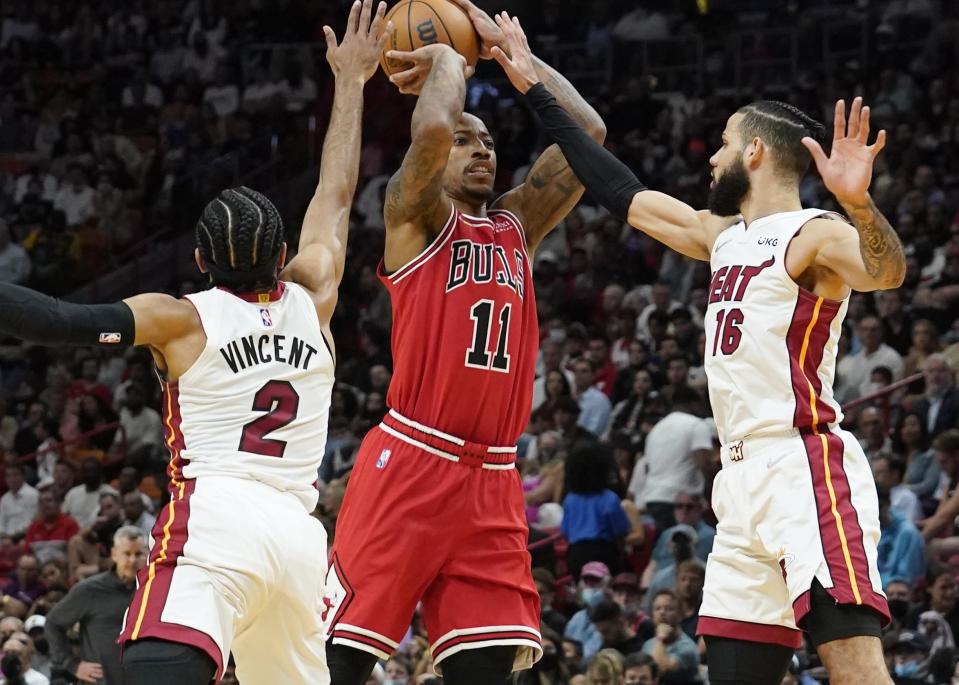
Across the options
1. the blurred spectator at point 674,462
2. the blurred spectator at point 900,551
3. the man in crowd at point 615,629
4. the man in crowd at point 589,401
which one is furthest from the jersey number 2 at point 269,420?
the man in crowd at point 589,401

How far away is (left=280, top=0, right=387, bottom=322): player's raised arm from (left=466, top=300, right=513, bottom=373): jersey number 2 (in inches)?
25.2

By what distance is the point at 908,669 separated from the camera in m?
9.21

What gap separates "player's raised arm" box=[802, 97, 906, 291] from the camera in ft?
16.8

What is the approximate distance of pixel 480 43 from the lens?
→ 22.1 ft

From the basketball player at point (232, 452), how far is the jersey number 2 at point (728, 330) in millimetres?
1394

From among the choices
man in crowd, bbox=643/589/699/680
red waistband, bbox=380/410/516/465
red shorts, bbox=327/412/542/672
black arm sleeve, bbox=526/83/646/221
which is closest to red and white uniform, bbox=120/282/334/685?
red shorts, bbox=327/412/542/672

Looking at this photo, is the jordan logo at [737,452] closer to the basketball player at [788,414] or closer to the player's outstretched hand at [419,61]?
the basketball player at [788,414]

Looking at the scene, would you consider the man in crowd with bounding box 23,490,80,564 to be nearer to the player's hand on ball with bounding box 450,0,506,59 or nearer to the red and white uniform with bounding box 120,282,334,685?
the player's hand on ball with bounding box 450,0,506,59

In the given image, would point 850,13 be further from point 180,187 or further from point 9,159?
point 9,159

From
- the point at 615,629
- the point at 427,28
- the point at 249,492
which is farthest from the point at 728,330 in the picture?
the point at 615,629

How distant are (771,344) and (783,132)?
0.84 m

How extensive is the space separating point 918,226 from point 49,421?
9.18 m

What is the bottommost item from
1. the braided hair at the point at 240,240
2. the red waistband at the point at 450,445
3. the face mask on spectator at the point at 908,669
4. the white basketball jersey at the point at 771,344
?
the face mask on spectator at the point at 908,669

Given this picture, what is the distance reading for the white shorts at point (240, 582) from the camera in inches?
191
